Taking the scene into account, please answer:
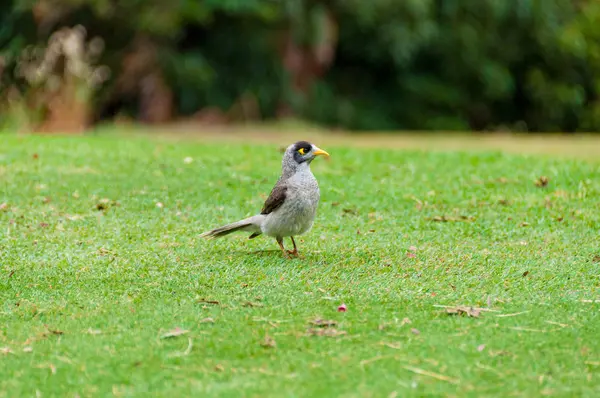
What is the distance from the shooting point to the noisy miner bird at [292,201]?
7.29 meters

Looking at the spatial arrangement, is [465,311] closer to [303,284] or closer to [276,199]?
[303,284]

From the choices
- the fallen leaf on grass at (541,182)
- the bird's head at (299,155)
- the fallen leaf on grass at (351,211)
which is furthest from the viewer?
the fallen leaf on grass at (541,182)

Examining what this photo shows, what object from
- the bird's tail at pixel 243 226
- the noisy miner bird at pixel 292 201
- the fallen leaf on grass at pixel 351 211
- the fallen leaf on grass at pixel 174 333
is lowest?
the fallen leaf on grass at pixel 174 333

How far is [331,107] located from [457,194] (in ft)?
46.6

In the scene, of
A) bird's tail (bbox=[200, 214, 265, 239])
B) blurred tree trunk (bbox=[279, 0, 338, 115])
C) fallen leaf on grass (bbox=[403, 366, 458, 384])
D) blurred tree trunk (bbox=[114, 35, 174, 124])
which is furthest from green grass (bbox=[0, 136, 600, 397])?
blurred tree trunk (bbox=[279, 0, 338, 115])

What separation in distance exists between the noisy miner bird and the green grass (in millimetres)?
268

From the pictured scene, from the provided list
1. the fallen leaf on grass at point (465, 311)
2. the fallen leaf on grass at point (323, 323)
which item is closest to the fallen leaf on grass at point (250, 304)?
the fallen leaf on grass at point (323, 323)

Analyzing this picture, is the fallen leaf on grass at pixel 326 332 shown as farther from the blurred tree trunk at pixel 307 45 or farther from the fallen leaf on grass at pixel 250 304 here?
the blurred tree trunk at pixel 307 45

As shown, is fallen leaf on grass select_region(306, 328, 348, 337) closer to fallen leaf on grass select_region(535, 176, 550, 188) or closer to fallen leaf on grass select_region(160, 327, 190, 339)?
fallen leaf on grass select_region(160, 327, 190, 339)

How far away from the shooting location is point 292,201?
23.9 feet

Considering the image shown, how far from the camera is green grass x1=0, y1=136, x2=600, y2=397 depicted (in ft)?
17.3

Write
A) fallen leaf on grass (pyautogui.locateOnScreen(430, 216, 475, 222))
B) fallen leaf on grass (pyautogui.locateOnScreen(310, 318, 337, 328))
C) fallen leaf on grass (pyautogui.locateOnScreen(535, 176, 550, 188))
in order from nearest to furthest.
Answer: fallen leaf on grass (pyautogui.locateOnScreen(310, 318, 337, 328)) < fallen leaf on grass (pyautogui.locateOnScreen(430, 216, 475, 222)) < fallen leaf on grass (pyautogui.locateOnScreen(535, 176, 550, 188))

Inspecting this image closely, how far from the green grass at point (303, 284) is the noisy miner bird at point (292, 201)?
27cm

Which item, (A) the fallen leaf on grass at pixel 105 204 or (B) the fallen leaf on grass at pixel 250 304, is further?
(A) the fallen leaf on grass at pixel 105 204
